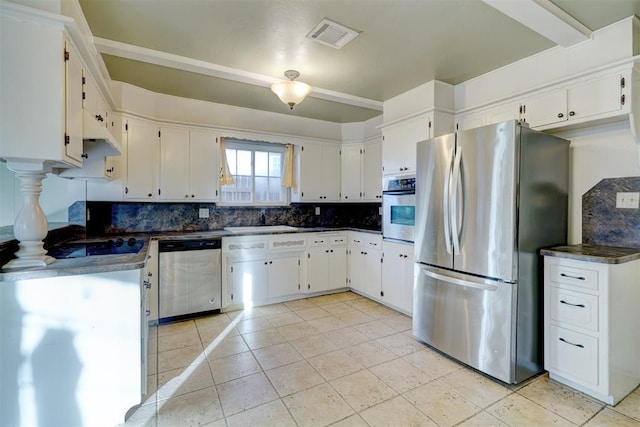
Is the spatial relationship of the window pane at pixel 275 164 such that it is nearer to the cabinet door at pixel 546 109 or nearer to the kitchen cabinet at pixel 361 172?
the kitchen cabinet at pixel 361 172

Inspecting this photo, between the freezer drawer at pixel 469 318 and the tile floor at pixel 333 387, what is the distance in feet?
0.40

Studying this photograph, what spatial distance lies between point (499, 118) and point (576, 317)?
5.78 feet

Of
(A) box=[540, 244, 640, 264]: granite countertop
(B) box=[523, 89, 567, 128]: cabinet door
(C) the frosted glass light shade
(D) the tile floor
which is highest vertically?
(C) the frosted glass light shade

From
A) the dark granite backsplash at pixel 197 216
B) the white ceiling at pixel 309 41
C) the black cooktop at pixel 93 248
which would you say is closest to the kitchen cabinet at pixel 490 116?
the white ceiling at pixel 309 41

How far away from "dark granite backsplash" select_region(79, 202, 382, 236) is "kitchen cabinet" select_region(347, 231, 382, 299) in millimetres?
513

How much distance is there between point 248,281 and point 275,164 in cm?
175

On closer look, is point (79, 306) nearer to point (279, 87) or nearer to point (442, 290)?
point (279, 87)

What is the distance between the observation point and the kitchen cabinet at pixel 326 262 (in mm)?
4078

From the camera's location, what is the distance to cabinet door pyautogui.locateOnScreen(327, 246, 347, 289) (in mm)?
4223

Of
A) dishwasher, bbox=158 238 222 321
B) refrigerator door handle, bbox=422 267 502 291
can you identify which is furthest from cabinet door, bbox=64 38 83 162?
refrigerator door handle, bbox=422 267 502 291

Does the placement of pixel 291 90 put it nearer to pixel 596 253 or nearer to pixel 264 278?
pixel 264 278

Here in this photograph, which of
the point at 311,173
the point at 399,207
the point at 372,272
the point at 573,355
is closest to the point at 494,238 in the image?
the point at 573,355

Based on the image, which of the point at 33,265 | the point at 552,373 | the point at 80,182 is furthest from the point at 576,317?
the point at 80,182

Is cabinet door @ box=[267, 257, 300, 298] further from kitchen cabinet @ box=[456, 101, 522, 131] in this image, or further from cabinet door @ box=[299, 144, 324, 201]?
kitchen cabinet @ box=[456, 101, 522, 131]
